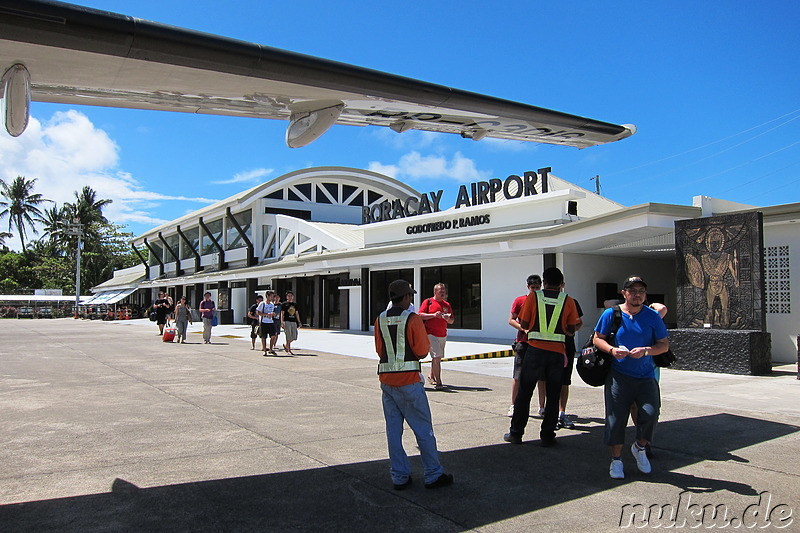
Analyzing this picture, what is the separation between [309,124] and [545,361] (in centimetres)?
341

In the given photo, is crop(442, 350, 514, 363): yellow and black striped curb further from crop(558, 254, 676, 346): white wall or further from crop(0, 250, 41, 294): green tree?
crop(0, 250, 41, 294): green tree

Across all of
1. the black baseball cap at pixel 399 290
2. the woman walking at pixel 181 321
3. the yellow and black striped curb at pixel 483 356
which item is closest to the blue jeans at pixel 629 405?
the black baseball cap at pixel 399 290

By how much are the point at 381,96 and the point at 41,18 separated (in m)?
2.65

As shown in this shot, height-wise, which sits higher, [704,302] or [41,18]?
[41,18]

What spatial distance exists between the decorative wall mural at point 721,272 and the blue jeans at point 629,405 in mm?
8303

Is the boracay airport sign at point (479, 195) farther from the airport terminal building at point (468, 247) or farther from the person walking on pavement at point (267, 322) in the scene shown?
the person walking on pavement at point (267, 322)

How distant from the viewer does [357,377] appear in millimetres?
12117

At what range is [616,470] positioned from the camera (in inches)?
201

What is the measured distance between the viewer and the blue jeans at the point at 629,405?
5145mm

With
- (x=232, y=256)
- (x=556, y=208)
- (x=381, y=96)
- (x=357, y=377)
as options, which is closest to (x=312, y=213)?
(x=232, y=256)

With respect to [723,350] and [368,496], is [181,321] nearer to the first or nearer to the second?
[723,350]

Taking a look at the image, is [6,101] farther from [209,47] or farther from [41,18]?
[209,47]

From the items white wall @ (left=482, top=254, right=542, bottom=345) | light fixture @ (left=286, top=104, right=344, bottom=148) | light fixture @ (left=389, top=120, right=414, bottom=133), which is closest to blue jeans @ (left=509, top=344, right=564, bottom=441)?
light fixture @ (left=389, top=120, right=414, bottom=133)

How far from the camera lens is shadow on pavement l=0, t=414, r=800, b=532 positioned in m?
4.15
